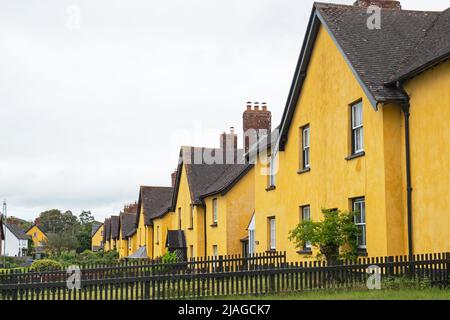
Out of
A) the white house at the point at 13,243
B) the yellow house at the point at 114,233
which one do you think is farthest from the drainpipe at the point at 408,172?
the white house at the point at 13,243

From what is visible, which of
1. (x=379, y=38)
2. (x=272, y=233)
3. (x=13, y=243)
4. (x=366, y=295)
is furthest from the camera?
(x=13, y=243)

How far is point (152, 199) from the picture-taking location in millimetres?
58875

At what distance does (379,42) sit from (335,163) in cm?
425

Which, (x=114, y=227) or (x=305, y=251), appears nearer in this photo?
(x=305, y=251)

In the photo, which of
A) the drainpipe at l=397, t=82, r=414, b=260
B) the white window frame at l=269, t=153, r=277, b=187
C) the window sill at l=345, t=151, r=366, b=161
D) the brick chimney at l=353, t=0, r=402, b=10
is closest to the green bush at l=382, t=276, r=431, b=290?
the drainpipe at l=397, t=82, r=414, b=260

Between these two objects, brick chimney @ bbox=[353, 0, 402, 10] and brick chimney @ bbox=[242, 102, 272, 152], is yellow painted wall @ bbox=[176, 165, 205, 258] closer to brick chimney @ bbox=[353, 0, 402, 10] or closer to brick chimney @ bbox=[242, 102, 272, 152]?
brick chimney @ bbox=[242, 102, 272, 152]

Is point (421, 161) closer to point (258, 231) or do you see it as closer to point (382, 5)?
point (382, 5)

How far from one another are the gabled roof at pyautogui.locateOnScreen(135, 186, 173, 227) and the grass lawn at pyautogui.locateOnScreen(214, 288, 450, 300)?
4123 centimetres

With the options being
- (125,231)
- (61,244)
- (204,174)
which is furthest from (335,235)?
(61,244)

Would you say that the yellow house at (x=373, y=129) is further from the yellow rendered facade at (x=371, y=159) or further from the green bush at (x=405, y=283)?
the green bush at (x=405, y=283)

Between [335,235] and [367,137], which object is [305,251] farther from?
[367,137]

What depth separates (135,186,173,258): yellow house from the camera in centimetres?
5593
